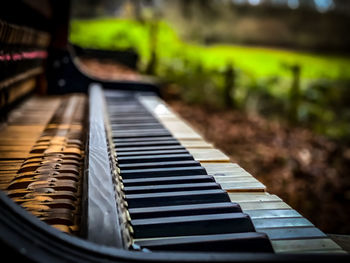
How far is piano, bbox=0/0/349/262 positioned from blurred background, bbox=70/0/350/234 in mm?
2911

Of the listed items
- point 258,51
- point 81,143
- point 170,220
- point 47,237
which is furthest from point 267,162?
point 258,51

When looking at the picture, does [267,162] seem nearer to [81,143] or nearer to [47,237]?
[81,143]

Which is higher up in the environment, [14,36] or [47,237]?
[14,36]

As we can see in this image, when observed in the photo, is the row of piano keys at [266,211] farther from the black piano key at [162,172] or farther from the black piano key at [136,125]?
the black piano key at [136,125]

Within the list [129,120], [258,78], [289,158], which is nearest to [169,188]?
[129,120]

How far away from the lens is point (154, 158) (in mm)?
1856

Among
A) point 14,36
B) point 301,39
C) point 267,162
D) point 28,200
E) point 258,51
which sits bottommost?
point 267,162

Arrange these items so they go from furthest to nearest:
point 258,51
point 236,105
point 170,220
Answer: point 258,51 < point 236,105 < point 170,220

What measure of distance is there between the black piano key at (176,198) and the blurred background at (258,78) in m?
3.88

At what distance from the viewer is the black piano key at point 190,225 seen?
1093 millimetres

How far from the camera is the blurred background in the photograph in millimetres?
6043

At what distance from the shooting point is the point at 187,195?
53.2 inches

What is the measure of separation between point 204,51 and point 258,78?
8.57m

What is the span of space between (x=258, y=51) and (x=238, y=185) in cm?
1816
